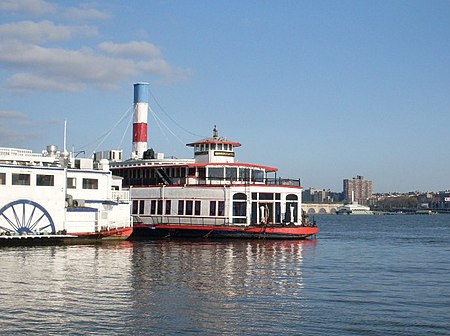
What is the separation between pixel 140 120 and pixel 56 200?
31276 mm

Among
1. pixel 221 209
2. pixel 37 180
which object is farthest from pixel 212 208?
pixel 37 180

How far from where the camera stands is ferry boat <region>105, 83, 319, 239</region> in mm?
57500

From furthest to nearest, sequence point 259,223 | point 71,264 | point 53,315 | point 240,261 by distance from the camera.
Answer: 1. point 259,223
2. point 240,261
3. point 71,264
4. point 53,315

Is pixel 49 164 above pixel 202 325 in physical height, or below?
above

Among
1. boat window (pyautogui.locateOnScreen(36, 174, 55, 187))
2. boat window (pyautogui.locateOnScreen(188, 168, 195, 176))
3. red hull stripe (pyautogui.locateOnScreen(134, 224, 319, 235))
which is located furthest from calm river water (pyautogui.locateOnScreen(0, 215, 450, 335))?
boat window (pyautogui.locateOnScreen(188, 168, 195, 176))

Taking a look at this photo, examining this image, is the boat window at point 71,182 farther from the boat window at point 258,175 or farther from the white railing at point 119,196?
the boat window at point 258,175

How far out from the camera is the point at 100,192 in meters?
53.2

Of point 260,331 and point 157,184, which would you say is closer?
point 260,331

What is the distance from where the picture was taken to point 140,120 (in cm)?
7962

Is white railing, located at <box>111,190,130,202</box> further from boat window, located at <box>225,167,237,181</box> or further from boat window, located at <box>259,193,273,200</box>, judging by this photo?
boat window, located at <box>259,193,273,200</box>

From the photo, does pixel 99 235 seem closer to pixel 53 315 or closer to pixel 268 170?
pixel 268 170

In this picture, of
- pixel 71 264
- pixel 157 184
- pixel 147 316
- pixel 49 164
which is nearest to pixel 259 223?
pixel 157 184

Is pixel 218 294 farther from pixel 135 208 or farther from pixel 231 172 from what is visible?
pixel 135 208

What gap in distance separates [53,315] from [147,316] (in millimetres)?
2858
